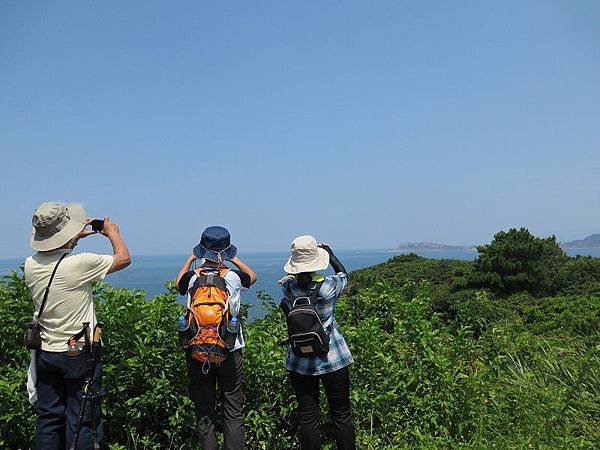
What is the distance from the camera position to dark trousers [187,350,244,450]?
369 cm

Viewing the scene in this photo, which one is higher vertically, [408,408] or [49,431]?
[49,431]

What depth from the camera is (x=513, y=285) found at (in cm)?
1432

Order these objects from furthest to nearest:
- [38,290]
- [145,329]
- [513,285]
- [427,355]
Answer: [513,285], [427,355], [145,329], [38,290]

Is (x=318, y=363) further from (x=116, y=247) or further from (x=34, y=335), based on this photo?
(x=34, y=335)

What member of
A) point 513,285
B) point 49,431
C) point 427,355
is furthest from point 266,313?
point 513,285

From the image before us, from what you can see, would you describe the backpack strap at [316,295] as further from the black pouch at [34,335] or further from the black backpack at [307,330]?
the black pouch at [34,335]

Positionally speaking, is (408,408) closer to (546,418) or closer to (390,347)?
(390,347)

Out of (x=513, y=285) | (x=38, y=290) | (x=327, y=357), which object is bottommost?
(x=513, y=285)

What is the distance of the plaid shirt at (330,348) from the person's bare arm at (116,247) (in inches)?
45.6

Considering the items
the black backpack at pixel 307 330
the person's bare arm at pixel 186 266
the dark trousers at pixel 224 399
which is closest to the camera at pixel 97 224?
the person's bare arm at pixel 186 266

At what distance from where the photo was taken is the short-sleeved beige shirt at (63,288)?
10.9 ft

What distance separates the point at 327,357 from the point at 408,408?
1154 millimetres

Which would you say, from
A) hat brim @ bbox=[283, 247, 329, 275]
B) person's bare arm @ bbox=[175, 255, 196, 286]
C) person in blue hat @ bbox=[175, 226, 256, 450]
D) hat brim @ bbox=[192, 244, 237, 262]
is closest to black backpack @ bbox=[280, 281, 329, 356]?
hat brim @ bbox=[283, 247, 329, 275]

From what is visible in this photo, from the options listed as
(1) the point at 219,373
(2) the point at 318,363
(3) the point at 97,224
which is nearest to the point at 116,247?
(3) the point at 97,224
